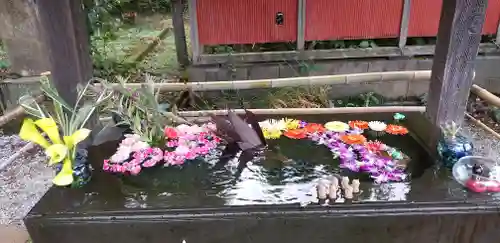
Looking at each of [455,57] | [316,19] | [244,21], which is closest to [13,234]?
[455,57]

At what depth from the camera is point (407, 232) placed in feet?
5.27

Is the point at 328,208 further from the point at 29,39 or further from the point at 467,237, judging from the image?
the point at 29,39

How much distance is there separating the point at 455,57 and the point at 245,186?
3.56 ft

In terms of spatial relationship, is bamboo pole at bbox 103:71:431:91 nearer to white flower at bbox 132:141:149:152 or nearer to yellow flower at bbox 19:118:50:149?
white flower at bbox 132:141:149:152

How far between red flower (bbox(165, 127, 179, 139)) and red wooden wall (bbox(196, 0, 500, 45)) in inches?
103

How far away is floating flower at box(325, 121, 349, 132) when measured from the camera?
7.23 ft

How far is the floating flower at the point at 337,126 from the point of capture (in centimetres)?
221

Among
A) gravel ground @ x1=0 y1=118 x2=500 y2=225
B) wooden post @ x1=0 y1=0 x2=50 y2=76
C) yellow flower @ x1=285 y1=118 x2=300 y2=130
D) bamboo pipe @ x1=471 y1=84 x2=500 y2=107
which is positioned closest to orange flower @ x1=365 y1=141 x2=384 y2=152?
yellow flower @ x1=285 y1=118 x2=300 y2=130

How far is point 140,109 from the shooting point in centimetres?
201

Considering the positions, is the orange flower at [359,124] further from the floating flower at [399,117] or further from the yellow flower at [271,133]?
the yellow flower at [271,133]

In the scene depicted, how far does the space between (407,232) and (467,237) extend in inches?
9.9

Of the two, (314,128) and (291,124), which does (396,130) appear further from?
(291,124)

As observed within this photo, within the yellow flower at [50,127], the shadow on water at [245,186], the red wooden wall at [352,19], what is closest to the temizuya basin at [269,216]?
the shadow on water at [245,186]

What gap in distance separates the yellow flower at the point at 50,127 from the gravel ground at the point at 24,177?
1252 mm
